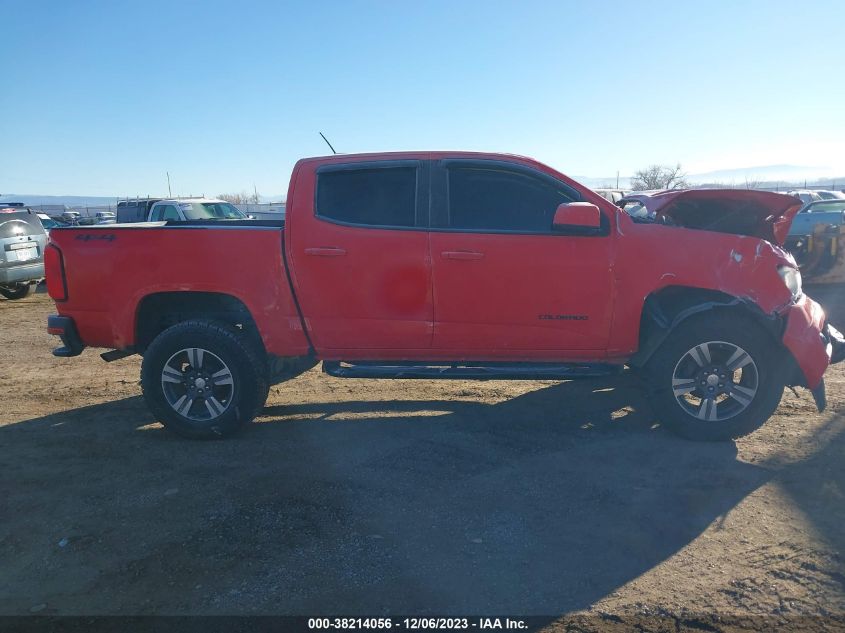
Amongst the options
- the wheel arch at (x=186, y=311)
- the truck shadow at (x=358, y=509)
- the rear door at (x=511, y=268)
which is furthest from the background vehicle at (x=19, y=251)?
the rear door at (x=511, y=268)

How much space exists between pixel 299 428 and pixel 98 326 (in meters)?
1.71

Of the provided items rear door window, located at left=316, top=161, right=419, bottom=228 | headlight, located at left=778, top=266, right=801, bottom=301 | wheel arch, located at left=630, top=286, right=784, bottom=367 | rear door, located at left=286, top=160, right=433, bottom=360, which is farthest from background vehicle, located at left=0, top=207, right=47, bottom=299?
headlight, located at left=778, top=266, right=801, bottom=301

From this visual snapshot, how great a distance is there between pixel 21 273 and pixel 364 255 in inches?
379

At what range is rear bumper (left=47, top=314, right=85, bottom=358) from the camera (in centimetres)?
471

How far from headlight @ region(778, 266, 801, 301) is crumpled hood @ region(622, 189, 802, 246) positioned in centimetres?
47

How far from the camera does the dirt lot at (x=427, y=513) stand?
2.76m

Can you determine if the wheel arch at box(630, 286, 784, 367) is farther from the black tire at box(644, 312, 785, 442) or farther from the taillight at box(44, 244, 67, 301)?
the taillight at box(44, 244, 67, 301)

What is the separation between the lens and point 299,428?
16.1ft

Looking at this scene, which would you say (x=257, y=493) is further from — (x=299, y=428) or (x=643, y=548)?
(x=643, y=548)

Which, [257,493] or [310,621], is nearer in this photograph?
[310,621]

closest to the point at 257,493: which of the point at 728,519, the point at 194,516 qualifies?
the point at 194,516

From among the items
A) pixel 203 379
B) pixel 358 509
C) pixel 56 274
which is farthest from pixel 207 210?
pixel 358 509

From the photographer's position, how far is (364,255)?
14.7ft

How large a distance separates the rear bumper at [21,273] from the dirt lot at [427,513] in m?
6.77
